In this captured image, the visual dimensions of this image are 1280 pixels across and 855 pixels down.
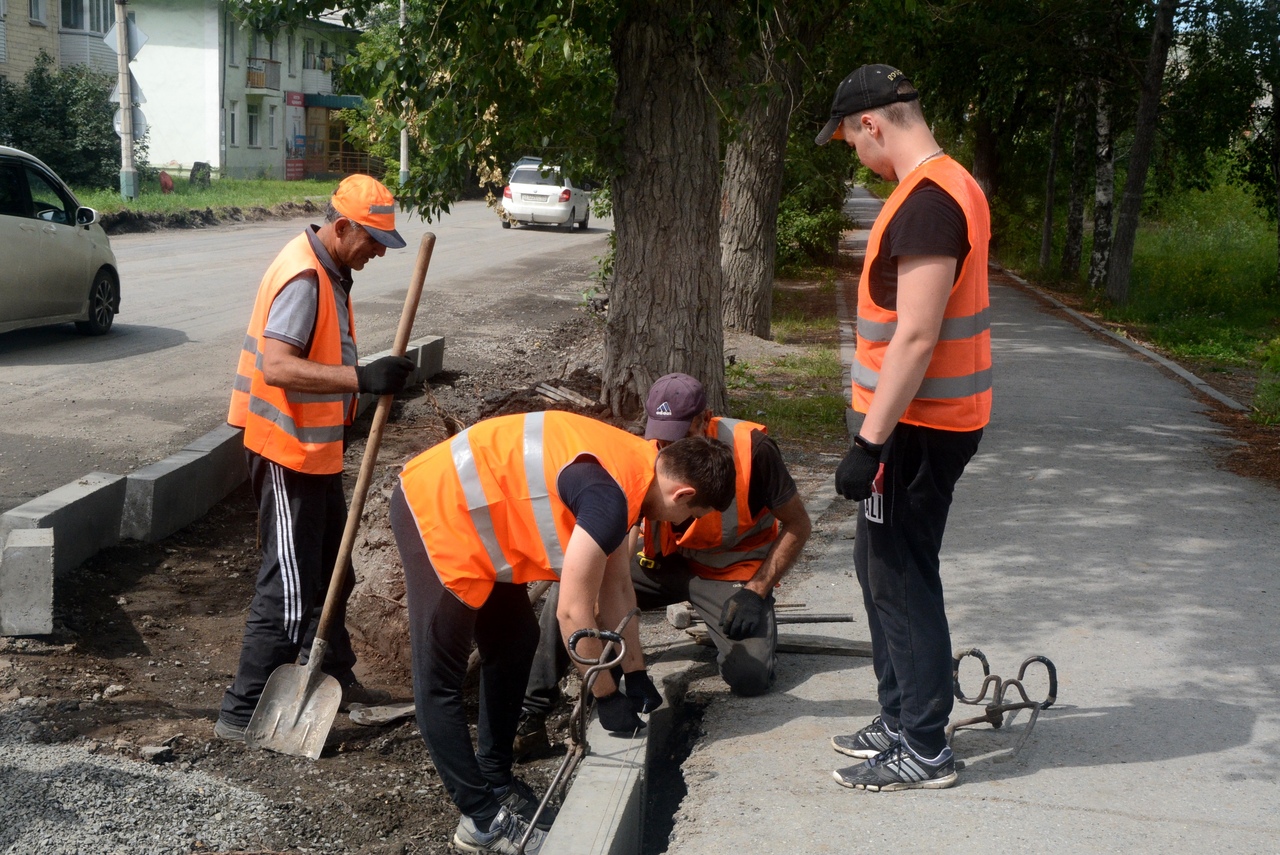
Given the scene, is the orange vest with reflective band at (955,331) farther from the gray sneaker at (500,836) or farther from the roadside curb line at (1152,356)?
the roadside curb line at (1152,356)

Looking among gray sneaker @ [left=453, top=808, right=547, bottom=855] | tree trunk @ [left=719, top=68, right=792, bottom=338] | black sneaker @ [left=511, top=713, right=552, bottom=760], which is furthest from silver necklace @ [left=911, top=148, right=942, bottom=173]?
tree trunk @ [left=719, top=68, right=792, bottom=338]

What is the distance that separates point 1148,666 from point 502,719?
98.7 inches

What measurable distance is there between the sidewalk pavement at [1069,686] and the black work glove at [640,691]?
0.22m

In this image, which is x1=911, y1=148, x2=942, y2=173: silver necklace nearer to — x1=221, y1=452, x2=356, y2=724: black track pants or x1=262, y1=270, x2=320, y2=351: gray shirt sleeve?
x1=262, y1=270, x2=320, y2=351: gray shirt sleeve

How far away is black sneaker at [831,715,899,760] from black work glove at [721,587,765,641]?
536mm

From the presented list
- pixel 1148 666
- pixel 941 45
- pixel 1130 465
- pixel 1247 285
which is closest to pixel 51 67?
pixel 941 45

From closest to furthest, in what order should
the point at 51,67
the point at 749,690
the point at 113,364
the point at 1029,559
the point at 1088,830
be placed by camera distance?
the point at 1088,830 → the point at 749,690 → the point at 1029,559 → the point at 113,364 → the point at 51,67

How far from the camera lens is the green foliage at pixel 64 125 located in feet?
91.5

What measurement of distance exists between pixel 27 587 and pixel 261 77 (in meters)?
43.0

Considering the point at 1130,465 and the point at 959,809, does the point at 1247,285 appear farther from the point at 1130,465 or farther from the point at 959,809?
the point at 959,809

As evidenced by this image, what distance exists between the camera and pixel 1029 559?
233 inches

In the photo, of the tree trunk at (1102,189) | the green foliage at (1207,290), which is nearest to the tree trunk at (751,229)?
the green foliage at (1207,290)

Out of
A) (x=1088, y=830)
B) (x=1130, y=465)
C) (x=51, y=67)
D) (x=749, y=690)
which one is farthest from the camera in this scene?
(x=51, y=67)

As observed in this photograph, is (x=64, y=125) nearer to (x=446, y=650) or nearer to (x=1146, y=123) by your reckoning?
(x=1146, y=123)
